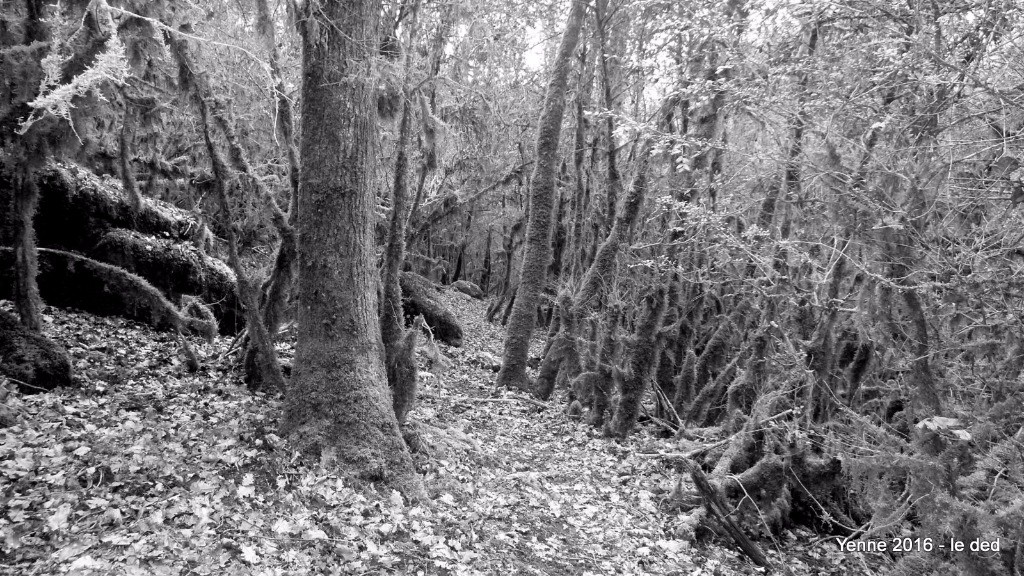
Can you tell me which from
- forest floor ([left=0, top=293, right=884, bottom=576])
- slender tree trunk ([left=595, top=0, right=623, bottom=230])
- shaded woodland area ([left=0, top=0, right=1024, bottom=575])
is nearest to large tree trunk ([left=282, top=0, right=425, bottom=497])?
shaded woodland area ([left=0, top=0, right=1024, bottom=575])

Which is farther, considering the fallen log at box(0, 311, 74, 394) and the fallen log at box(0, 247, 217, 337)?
the fallen log at box(0, 247, 217, 337)

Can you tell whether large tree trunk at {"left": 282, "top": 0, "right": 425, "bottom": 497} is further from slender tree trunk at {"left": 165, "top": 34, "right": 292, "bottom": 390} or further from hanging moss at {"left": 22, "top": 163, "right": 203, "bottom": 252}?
hanging moss at {"left": 22, "top": 163, "right": 203, "bottom": 252}

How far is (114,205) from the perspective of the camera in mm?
9859

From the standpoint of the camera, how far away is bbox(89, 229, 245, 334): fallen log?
381 inches

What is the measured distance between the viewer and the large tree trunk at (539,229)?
1133cm

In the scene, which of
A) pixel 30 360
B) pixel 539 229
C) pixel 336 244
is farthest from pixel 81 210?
pixel 539 229

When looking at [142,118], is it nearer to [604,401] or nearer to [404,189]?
[404,189]

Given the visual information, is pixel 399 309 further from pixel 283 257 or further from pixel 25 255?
pixel 25 255

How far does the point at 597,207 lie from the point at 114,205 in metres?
13.3

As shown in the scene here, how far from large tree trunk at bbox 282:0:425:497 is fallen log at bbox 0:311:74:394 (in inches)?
108

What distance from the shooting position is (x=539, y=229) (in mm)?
11609

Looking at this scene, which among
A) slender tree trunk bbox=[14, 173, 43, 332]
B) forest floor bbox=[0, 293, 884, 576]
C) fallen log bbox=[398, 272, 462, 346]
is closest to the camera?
forest floor bbox=[0, 293, 884, 576]

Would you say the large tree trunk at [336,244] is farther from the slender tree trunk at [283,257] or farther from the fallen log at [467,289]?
the fallen log at [467,289]

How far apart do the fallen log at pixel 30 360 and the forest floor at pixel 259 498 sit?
252mm
